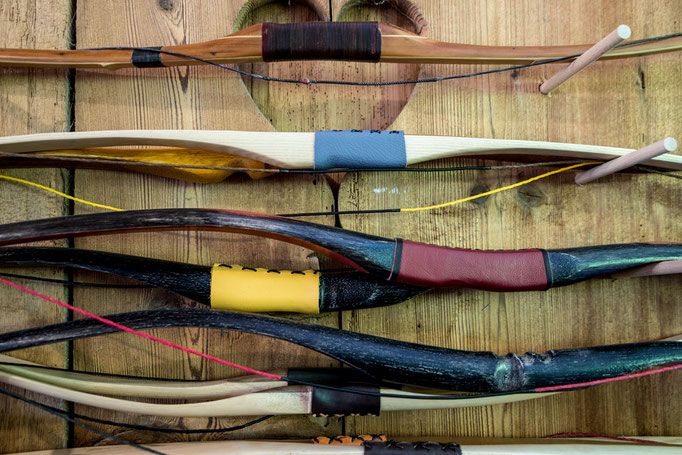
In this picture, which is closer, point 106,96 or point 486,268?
point 486,268

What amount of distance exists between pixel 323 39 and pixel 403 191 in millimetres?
333

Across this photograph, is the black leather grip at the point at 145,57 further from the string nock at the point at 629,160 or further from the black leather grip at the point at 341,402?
the string nock at the point at 629,160

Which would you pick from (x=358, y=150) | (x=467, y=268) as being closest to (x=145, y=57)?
(x=358, y=150)

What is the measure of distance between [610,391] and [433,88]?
72cm

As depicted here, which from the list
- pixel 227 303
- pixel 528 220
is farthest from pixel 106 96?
pixel 528 220

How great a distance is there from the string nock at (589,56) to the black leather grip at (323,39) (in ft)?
1.17

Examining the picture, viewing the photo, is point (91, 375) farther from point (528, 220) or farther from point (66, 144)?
point (528, 220)

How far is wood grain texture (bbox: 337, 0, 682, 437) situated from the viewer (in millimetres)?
915

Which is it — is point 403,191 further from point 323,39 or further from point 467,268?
point 323,39

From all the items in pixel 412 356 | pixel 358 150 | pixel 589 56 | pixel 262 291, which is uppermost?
pixel 589 56

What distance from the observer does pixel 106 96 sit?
946 millimetres

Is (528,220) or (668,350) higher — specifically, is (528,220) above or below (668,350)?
above

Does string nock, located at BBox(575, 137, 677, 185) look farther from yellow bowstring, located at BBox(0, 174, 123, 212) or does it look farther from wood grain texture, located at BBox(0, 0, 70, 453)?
wood grain texture, located at BBox(0, 0, 70, 453)

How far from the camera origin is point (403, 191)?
3.07 feet
